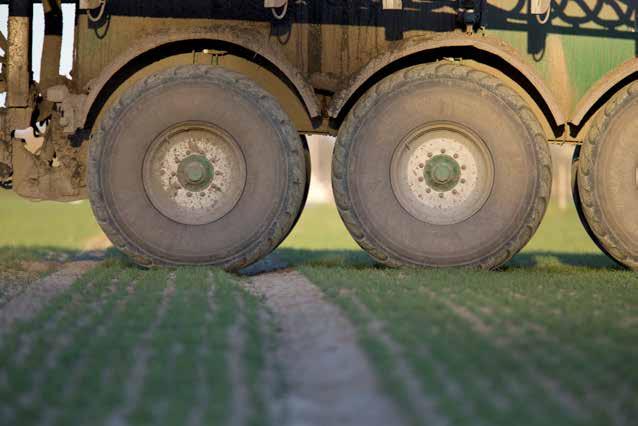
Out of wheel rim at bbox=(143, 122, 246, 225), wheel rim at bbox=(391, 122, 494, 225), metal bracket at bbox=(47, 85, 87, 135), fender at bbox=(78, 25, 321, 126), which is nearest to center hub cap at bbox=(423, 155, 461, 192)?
wheel rim at bbox=(391, 122, 494, 225)

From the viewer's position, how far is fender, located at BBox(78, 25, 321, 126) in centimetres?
802

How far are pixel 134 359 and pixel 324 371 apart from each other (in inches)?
36.2

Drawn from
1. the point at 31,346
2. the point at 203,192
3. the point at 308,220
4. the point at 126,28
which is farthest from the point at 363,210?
the point at 308,220

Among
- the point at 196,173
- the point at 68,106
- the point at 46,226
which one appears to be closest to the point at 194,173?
the point at 196,173

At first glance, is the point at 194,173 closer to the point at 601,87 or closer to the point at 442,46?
the point at 442,46

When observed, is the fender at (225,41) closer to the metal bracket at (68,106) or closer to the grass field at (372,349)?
the metal bracket at (68,106)

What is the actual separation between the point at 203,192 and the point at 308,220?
54.9 ft

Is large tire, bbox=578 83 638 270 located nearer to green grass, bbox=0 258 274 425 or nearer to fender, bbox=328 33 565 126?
fender, bbox=328 33 565 126

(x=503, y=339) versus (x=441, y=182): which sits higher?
(x=441, y=182)

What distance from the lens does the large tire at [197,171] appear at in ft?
26.2

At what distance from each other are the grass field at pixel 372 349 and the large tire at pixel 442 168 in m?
0.45

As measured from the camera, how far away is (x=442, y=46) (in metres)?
8.10

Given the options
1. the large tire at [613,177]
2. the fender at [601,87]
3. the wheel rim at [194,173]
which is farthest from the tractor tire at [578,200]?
the wheel rim at [194,173]

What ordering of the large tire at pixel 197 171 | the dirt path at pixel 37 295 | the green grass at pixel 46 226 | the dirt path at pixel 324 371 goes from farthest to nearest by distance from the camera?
the green grass at pixel 46 226 → the large tire at pixel 197 171 → the dirt path at pixel 37 295 → the dirt path at pixel 324 371
